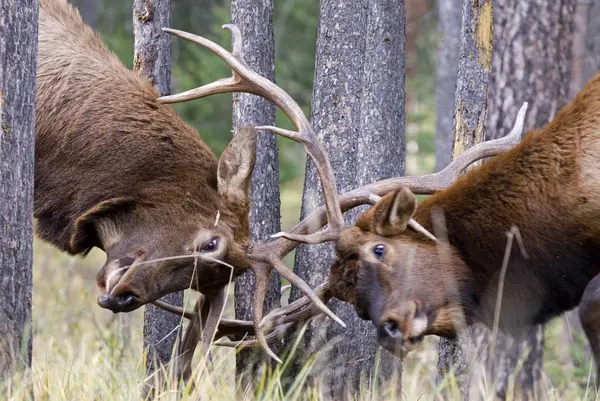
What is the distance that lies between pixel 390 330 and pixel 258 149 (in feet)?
6.35

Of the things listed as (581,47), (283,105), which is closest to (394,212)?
(283,105)

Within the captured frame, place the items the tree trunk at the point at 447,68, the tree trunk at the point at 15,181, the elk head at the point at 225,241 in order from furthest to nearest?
the tree trunk at the point at 447,68
the elk head at the point at 225,241
the tree trunk at the point at 15,181

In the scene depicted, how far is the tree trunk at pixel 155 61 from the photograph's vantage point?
6.74 metres

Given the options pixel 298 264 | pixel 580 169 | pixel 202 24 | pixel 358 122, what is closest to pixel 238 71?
pixel 358 122

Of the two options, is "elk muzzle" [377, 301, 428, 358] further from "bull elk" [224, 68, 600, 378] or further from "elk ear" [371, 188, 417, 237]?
"elk ear" [371, 188, 417, 237]

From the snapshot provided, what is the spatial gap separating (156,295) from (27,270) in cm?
127

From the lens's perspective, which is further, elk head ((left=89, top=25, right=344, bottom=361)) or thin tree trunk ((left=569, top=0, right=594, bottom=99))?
thin tree trunk ((left=569, top=0, right=594, bottom=99))

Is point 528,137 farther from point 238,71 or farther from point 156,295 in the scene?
point 156,295

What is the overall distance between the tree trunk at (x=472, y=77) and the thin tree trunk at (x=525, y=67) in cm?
15

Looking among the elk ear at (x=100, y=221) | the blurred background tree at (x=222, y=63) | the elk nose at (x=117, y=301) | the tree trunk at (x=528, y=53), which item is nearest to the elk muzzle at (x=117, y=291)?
the elk nose at (x=117, y=301)

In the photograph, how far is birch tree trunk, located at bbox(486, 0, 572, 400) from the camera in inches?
242

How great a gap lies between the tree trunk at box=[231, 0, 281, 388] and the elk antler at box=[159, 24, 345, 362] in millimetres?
616

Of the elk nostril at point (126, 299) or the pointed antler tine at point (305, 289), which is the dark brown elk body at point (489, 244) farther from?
the elk nostril at point (126, 299)

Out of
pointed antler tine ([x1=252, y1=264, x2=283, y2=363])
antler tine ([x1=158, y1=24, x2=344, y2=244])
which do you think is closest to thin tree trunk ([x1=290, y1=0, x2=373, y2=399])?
pointed antler tine ([x1=252, y1=264, x2=283, y2=363])
